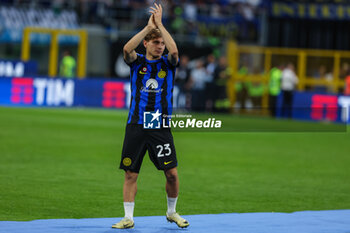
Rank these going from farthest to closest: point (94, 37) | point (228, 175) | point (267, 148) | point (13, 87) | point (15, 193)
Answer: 1. point (94, 37)
2. point (13, 87)
3. point (267, 148)
4. point (228, 175)
5. point (15, 193)

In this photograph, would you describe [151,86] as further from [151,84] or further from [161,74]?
[161,74]

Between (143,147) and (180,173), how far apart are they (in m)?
5.30

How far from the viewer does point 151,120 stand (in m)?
7.38

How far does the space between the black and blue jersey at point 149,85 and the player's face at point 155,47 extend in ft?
0.23

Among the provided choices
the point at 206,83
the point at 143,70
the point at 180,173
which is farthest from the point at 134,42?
the point at 206,83

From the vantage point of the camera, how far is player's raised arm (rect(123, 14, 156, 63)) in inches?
280

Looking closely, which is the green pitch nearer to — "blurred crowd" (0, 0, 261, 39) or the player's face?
the player's face

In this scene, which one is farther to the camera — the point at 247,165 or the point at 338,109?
the point at 338,109

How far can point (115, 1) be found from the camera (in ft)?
124

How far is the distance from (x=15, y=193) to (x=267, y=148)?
8.75m

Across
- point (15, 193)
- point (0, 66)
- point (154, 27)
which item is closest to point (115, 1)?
point (0, 66)

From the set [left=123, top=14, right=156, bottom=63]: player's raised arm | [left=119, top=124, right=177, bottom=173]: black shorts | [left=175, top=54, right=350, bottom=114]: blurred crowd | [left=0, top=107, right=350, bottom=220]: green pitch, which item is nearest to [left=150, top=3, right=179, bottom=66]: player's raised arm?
[left=123, top=14, right=156, bottom=63]: player's raised arm

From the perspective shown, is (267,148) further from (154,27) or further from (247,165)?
(154,27)

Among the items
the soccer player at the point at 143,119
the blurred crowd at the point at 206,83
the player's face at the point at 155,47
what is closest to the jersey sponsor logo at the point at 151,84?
the soccer player at the point at 143,119
